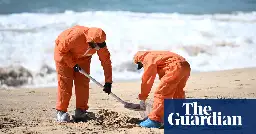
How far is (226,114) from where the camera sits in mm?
5770

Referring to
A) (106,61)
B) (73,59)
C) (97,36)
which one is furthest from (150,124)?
(73,59)

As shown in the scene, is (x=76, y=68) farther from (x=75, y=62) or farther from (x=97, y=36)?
(x=97, y=36)

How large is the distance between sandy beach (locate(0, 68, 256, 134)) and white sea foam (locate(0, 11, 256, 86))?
1456 mm

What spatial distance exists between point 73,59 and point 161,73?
1.05 meters

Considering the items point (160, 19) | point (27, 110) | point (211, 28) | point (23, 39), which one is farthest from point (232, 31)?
point (27, 110)

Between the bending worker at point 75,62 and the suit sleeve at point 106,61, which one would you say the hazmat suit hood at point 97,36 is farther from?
the suit sleeve at point 106,61

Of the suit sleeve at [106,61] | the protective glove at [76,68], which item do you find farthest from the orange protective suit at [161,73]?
the protective glove at [76,68]

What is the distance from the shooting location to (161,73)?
559 cm

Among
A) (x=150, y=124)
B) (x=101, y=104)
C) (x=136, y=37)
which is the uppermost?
(x=136, y=37)

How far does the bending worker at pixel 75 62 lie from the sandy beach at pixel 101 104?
26 centimetres

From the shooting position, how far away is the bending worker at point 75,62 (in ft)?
19.0

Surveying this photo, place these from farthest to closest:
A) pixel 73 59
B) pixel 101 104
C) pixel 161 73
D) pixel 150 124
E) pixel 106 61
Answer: pixel 101 104 < pixel 73 59 < pixel 106 61 < pixel 161 73 < pixel 150 124

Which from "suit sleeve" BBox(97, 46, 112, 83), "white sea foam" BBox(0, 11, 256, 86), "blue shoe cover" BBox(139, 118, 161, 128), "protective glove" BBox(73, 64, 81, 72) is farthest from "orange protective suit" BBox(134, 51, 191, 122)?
"white sea foam" BBox(0, 11, 256, 86)

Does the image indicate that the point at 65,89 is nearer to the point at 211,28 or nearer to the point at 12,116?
the point at 12,116
